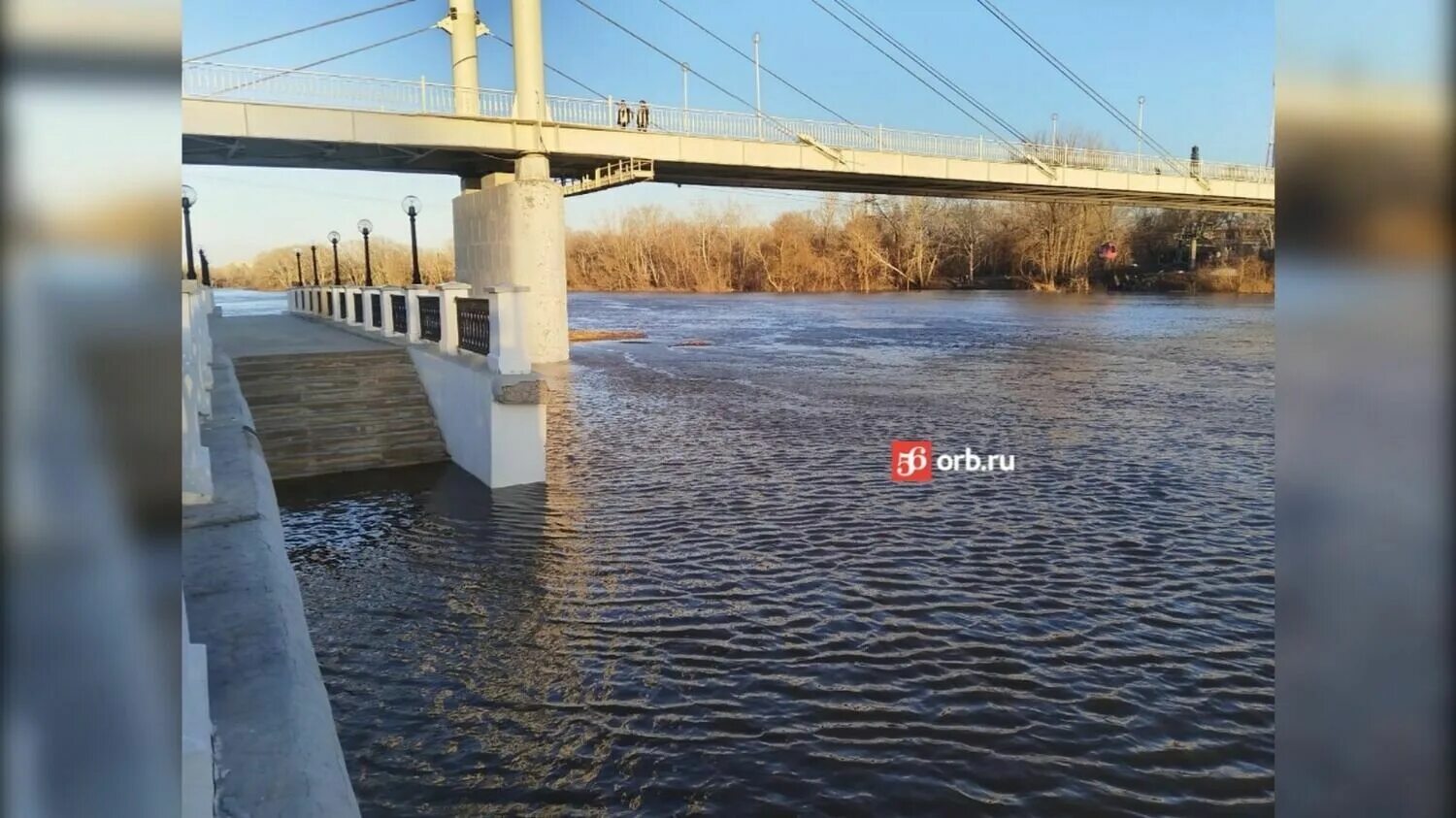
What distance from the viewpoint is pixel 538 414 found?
7293 millimetres

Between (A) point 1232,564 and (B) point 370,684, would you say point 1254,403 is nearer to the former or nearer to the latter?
(A) point 1232,564

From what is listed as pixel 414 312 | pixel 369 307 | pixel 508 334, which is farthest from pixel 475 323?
pixel 369 307

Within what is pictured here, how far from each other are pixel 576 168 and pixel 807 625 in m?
20.6

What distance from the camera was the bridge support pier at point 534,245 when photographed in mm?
18828

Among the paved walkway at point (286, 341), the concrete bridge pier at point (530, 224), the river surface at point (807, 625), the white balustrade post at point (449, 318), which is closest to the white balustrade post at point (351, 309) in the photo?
the paved walkway at point (286, 341)

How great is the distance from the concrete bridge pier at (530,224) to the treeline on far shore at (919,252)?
23.1 m

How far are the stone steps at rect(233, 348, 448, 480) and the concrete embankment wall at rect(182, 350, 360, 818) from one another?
3817 millimetres

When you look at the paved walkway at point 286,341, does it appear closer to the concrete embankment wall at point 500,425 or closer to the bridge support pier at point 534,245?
the concrete embankment wall at point 500,425

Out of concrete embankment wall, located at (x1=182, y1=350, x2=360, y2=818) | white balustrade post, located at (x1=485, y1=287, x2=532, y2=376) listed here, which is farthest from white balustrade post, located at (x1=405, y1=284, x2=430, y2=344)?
concrete embankment wall, located at (x1=182, y1=350, x2=360, y2=818)

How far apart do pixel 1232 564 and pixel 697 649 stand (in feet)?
10.5

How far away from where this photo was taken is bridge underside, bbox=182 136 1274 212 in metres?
19.1

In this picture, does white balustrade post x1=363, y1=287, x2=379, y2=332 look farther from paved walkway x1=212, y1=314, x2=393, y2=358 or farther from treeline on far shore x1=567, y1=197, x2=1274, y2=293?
treeline on far shore x1=567, y1=197, x2=1274, y2=293

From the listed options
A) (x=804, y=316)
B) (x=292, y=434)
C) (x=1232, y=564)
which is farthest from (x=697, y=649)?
(x=804, y=316)

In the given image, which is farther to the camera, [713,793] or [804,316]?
[804,316]
